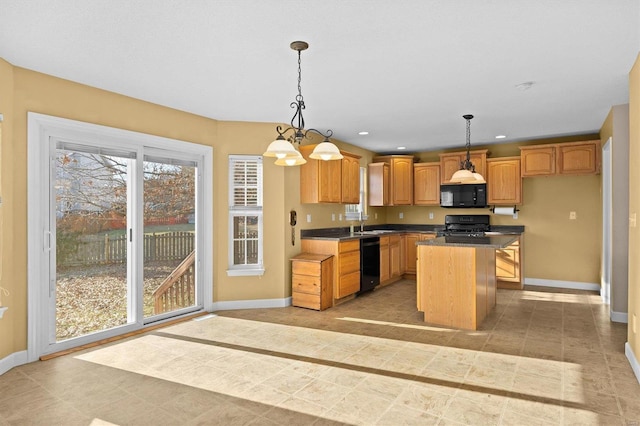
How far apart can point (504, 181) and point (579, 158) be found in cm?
110

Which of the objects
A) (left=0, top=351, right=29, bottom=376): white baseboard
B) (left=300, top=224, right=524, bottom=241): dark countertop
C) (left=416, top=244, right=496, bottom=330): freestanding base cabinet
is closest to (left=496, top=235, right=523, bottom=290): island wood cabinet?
(left=300, top=224, right=524, bottom=241): dark countertop

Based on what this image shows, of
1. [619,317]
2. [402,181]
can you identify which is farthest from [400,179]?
[619,317]

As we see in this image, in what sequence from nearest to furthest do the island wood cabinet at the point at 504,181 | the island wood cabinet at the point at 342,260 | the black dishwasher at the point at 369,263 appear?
the island wood cabinet at the point at 342,260 < the black dishwasher at the point at 369,263 < the island wood cabinet at the point at 504,181

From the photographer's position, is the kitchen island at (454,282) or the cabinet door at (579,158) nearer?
the kitchen island at (454,282)

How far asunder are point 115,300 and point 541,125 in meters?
5.90

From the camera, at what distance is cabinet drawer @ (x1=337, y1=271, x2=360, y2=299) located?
5272mm

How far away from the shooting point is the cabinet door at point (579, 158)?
5.83 metres

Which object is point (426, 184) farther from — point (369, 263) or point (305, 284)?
point (305, 284)

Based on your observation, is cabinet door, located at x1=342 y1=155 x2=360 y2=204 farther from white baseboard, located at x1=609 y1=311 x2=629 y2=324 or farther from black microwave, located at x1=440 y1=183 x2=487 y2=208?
white baseboard, located at x1=609 y1=311 x2=629 y2=324

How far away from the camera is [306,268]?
509 cm

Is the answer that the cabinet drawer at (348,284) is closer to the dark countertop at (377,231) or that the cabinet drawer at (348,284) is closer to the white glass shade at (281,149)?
the dark countertop at (377,231)

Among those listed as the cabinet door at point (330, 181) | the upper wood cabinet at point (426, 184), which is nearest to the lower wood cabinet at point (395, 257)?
the upper wood cabinet at point (426, 184)

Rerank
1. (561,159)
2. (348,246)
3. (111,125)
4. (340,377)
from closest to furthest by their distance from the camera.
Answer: (340,377) → (111,125) → (348,246) → (561,159)

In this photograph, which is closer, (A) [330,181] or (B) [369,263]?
(A) [330,181]
